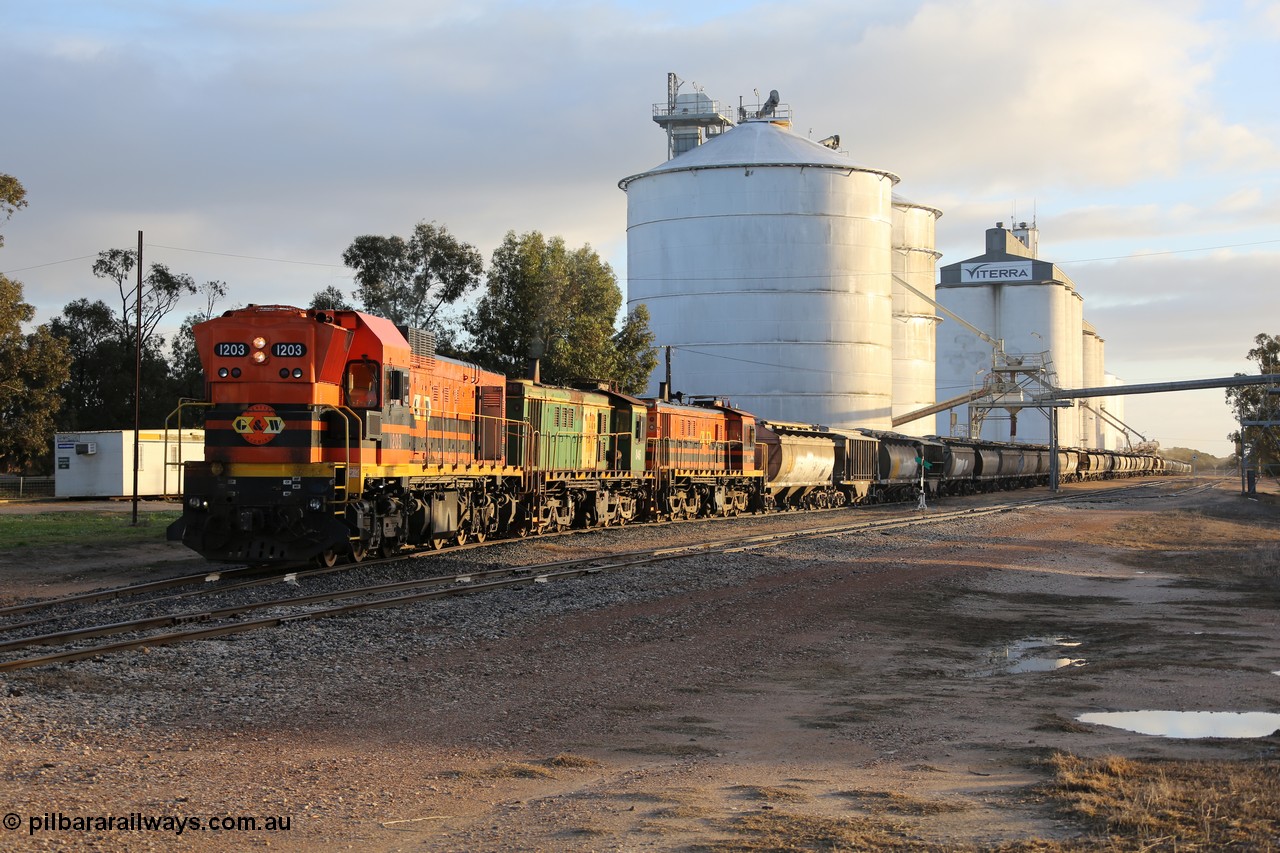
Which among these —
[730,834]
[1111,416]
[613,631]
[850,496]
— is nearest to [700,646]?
[613,631]

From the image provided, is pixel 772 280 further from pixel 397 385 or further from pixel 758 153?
pixel 397 385

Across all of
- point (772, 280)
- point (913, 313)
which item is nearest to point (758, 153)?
point (772, 280)

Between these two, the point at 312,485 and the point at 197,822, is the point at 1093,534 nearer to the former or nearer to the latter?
the point at 312,485

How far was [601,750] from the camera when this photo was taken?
962cm

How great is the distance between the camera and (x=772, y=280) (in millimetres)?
77812

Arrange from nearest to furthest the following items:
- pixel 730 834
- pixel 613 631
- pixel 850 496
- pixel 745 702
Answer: pixel 730 834
pixel 745 702
pixel 613 631
pixel 850 496

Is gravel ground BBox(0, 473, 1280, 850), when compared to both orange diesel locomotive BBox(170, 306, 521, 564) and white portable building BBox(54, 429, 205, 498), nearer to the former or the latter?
orange diesel locomotive BBox(170, 306, 521, 564)

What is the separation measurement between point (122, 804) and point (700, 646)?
8071mm

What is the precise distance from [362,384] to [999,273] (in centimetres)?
12698

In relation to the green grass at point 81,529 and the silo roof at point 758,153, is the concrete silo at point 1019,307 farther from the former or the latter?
the green grass at point 81,529

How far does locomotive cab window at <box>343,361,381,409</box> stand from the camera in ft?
70.0

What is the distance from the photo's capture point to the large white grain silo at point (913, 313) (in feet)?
320

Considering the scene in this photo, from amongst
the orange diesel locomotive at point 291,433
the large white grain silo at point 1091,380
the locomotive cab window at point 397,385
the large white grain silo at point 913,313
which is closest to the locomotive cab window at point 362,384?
the orange diesel locomotive at point 291,433

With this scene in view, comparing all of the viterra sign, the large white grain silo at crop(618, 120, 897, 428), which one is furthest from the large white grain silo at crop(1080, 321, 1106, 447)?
the large white grain silo at crop(618, 120, 897, 428)
